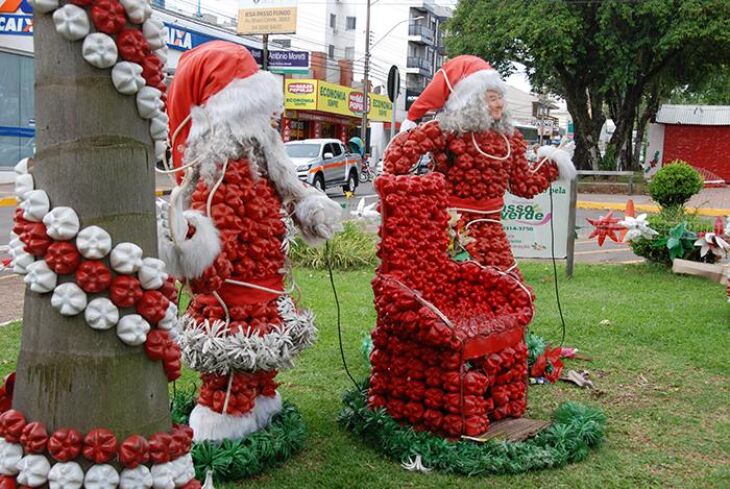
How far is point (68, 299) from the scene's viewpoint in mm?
1881

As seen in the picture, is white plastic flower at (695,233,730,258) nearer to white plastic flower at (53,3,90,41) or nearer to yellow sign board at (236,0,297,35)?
white plastic flower at (53,3,90,41)

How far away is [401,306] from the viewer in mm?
3666

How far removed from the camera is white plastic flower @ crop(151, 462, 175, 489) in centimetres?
201

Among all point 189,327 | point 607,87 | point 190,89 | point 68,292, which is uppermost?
point 607,87

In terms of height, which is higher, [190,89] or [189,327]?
[190,89]

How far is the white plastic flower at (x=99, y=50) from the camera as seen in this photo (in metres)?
1.85

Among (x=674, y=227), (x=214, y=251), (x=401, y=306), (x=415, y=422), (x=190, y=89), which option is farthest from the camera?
(x=674, y=227)

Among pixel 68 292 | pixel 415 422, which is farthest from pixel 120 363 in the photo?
pixel 415 422

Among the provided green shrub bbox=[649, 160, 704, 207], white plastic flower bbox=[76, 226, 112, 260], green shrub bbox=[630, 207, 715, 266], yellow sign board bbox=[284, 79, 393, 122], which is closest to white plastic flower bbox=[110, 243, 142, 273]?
white plastic flower bbox=[76, 226, 112, 260]

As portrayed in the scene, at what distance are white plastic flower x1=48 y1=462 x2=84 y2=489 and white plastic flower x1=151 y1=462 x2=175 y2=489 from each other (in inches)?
6.9

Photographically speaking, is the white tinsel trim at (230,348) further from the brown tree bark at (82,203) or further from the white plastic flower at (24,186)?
the white plastic flower at (24,186)

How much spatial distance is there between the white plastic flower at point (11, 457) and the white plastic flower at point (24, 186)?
609 millimetres

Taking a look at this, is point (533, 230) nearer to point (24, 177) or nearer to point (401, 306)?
point (401, 306)

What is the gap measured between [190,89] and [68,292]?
174 cm
